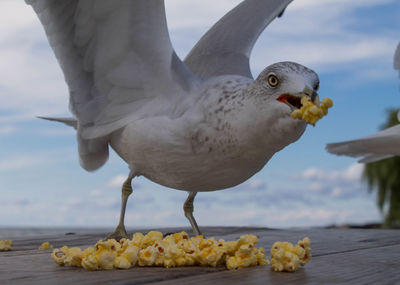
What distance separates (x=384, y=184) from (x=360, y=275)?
11.0 m

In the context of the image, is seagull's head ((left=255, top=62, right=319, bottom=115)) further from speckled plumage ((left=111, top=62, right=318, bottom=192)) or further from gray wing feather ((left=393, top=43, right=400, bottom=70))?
gray wing feather ((left=393, top=43, right=400, bottom=70))

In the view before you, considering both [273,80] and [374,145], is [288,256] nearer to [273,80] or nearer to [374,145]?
[273,80]

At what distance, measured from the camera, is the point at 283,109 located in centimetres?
150

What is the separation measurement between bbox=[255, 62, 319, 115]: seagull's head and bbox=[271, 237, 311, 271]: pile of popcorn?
1.28 feet

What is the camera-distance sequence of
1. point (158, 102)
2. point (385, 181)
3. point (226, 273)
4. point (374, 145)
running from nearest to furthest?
1. point (226, 273)
2. point (158, 102)
3. point (374, 145)
4. point (385, 181)

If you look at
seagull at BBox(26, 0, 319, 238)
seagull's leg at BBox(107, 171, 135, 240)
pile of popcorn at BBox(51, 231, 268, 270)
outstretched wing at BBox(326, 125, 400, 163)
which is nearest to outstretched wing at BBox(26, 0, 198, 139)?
seagull at BBox(26, 0, 319, 238)

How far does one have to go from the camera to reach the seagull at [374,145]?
92.0 inches

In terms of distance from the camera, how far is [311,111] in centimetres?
138

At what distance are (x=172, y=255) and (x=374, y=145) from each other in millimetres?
1423

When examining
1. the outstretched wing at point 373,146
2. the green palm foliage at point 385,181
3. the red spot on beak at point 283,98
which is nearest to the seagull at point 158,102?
the red spot on beak at point 283,98

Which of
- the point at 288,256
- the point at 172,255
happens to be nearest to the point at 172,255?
the point at 172,255

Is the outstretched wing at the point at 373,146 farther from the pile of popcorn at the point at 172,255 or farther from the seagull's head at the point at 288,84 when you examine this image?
the pile of popcorn at the point at 172,255

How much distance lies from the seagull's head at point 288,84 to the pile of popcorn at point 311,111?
3cm

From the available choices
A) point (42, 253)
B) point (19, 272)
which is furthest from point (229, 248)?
point (42, 253)
